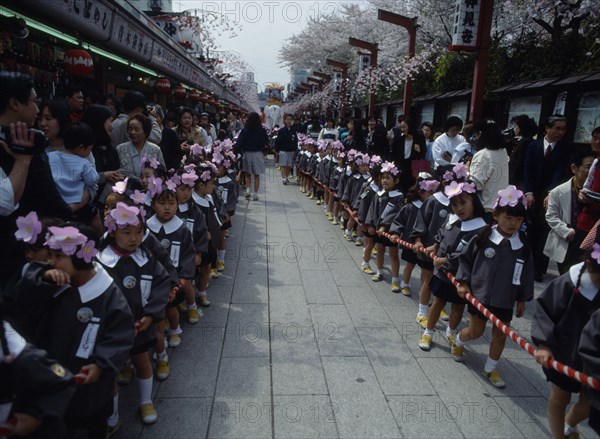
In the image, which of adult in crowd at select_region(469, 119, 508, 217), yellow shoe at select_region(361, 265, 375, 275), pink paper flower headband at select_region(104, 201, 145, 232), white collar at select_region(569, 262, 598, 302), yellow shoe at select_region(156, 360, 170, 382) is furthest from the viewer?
yellow shoe at select_region(361, 265, 375, 275)

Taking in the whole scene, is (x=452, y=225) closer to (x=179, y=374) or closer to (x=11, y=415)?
(x=179, y=374)

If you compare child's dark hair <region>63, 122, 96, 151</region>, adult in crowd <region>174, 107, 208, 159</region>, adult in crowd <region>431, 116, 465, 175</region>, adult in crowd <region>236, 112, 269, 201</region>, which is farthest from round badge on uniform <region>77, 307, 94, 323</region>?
adult in crowd <region>236, 112, 269, 201</region>

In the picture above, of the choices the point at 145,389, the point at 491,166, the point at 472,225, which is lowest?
the point at 145,389

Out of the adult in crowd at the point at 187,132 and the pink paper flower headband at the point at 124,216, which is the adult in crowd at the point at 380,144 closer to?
the adult in crowd at the point at 187,132

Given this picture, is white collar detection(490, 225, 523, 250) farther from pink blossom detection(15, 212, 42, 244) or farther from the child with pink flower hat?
pink blossom detection(15, 212, 42, 244)

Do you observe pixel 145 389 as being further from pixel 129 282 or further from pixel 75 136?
pixel 75 136

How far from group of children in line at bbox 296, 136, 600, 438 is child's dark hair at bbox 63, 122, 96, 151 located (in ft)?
10.7

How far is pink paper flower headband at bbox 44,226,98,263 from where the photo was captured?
7.72ft

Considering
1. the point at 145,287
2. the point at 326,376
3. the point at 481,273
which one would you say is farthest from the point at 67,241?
the point at 481,273

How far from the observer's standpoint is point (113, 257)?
3158mm

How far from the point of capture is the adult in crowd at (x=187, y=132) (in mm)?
7782

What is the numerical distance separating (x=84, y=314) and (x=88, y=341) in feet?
0.50

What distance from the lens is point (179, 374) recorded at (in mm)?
3752

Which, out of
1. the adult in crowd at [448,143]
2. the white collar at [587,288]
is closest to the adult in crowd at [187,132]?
the adult in crowd at [448,143]
